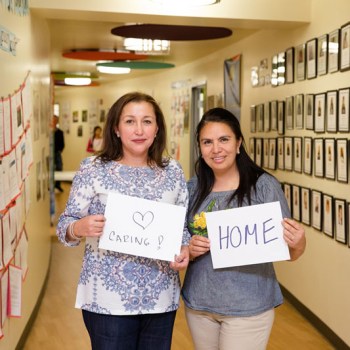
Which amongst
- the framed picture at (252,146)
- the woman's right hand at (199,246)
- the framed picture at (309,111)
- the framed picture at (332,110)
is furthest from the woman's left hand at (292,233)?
the framed picture at (252,146)

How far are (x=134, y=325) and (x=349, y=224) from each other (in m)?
2.42

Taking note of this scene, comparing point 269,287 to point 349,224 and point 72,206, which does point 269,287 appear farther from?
point 349,224

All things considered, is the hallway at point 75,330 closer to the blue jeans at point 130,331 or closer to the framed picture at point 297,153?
the framed picture at point 297,153

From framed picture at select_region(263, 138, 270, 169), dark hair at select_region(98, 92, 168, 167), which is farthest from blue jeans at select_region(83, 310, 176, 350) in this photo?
framed picture at select_region(263, 138, 270, 169)

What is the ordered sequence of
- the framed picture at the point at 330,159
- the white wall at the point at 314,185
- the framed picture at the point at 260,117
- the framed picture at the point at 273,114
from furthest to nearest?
the framed picture at the point at 260,117, the framed picture at the point at 273,114, the framed picture at the point at 330,159, the white wall at the point at 314,185

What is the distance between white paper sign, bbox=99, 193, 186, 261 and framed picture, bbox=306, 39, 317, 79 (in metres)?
3.11

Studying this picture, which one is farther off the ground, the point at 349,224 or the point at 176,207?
the point at 176,207

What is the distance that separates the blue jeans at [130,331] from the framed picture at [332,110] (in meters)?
2.61

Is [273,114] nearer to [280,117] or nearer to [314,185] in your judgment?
[280,117]

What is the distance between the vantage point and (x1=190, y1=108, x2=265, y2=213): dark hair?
235cm

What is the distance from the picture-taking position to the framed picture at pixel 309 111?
502cm

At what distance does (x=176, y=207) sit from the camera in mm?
2197

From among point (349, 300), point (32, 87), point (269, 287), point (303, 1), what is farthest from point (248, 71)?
point (269, 287)

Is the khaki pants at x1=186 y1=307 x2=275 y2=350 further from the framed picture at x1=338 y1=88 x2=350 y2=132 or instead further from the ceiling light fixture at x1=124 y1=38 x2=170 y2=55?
the ceiling light fixture at x1=124 y1=38 x2=170 y2=55
